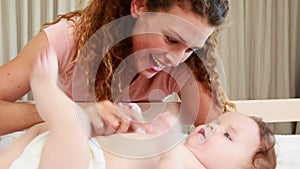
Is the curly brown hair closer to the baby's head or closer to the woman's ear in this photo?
the woman's ear

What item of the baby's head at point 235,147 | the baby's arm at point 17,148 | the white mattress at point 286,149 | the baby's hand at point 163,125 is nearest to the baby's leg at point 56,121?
the baby's arm at point 17,148

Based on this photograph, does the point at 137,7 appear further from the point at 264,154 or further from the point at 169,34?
the point at 264,154

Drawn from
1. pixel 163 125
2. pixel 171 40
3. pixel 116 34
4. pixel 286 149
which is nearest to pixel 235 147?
pixel 163 125

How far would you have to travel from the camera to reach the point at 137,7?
3.90 ft

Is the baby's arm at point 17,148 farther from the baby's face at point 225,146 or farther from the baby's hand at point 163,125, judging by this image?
the baby's face at point 225,146

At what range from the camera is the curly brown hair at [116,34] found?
1.13m

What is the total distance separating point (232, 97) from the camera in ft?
8.11

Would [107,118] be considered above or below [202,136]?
above

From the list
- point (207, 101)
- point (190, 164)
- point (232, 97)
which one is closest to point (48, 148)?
point (190, 164)

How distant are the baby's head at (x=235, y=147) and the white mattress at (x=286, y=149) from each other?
1.02 ft

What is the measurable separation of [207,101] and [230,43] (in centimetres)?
118

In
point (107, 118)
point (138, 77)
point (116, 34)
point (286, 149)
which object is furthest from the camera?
point (286, 149)

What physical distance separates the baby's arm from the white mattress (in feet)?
0.83

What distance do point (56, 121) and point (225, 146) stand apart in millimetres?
484
